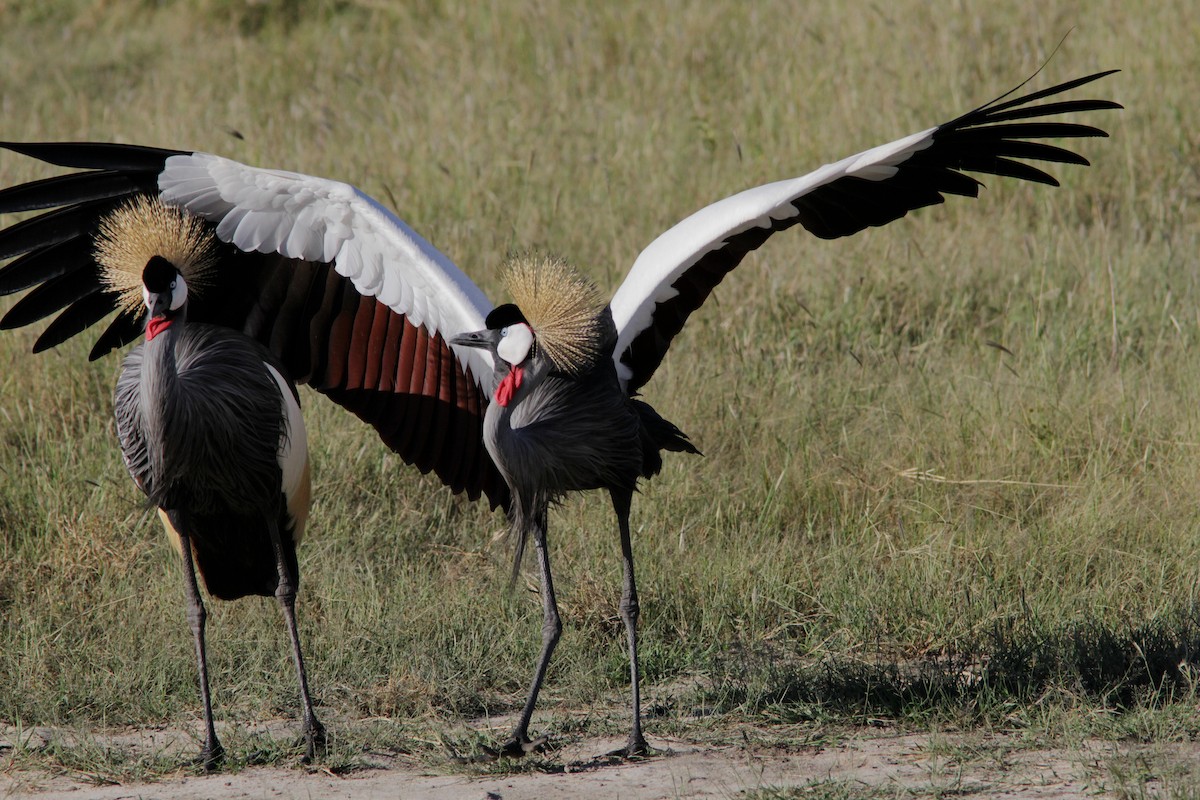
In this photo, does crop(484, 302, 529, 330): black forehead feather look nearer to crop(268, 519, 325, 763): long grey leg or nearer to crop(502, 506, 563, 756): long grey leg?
crop(502, 506, 563, 756): long grey leg

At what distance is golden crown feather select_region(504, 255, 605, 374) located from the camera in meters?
2.92

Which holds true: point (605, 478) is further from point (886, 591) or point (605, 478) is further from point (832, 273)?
point (832, 273)

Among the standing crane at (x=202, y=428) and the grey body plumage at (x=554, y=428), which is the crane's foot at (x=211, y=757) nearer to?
the standing crane at (x=202, y=428)

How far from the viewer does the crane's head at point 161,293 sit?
2.87 m

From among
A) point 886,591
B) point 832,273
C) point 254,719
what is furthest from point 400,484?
point 832,273

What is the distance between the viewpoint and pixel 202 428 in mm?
2994

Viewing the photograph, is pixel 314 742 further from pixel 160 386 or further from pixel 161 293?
pixel 161 293

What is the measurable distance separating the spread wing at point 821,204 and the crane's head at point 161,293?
103cm

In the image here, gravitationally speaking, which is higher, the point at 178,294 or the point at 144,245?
the point at 144,245

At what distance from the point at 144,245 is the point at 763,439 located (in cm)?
211

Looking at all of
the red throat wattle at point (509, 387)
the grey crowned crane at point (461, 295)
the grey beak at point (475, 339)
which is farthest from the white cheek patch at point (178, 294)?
the red throat wattle at point (509, 387)

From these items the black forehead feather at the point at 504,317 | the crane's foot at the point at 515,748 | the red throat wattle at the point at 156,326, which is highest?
the red throat wattle at the point at 156,326

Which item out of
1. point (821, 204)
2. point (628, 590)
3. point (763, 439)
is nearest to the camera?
point (628, 590)

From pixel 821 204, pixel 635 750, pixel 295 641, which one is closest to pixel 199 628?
pixel 295 641
